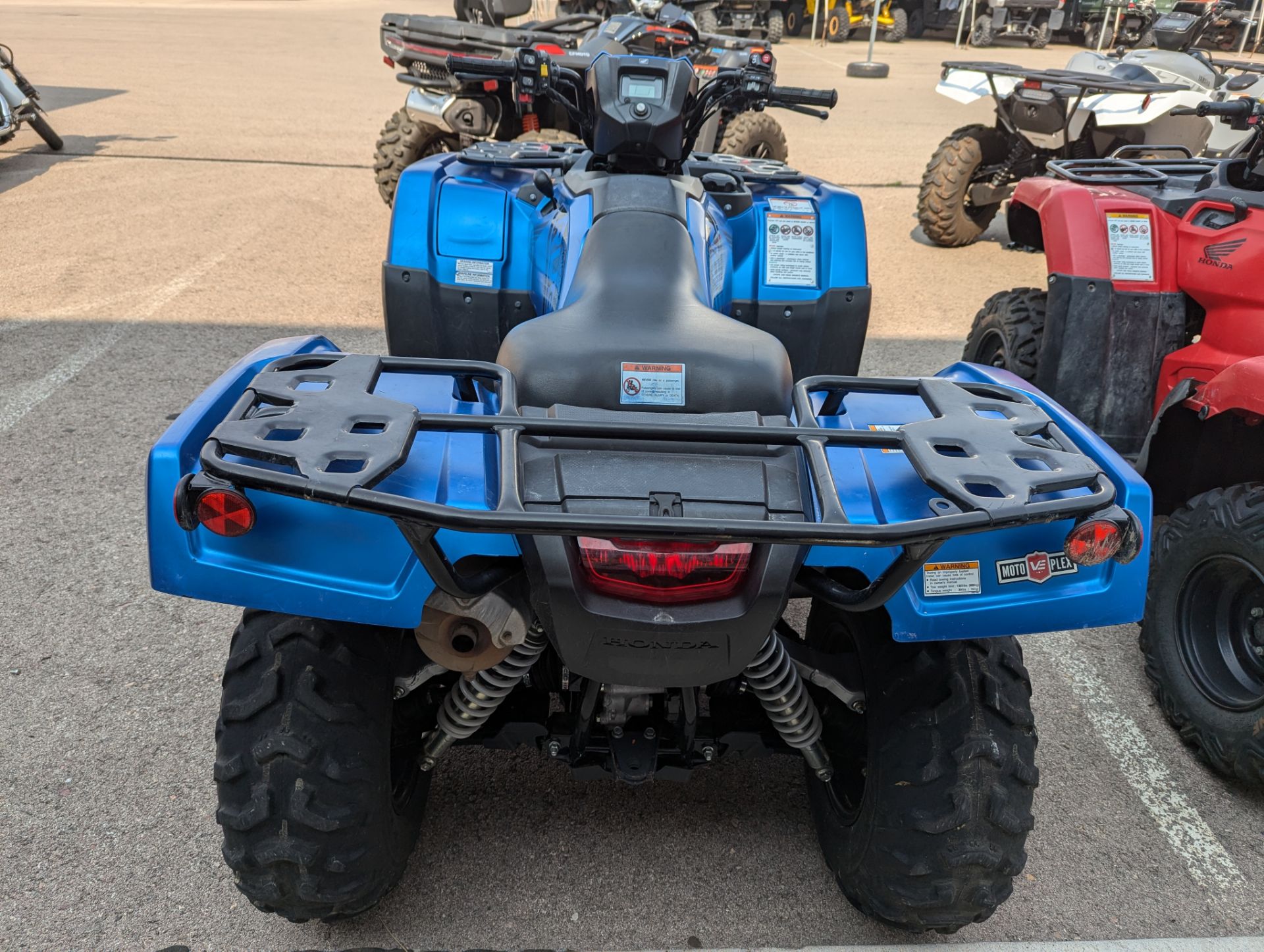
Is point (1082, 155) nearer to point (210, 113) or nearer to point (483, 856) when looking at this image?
point (483, 856)

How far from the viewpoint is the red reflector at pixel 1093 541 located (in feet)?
5.43

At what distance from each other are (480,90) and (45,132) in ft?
14.5

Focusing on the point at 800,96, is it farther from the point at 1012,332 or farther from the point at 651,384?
the point at 651,384

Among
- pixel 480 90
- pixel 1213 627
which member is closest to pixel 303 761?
pixel 1213 627

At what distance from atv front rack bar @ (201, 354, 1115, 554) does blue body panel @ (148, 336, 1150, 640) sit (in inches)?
4.5

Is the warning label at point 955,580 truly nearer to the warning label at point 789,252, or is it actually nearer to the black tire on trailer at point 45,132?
the warning label at point 789,252

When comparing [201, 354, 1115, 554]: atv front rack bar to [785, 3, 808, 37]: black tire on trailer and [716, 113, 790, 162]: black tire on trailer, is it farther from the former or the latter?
[785, 3, 808, 37]: black tire on trailer

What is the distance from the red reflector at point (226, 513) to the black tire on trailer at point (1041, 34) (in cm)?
2464

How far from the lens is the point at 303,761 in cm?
194

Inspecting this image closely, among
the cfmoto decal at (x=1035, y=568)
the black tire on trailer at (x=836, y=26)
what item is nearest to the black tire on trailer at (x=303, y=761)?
the cfmoto decal at (x=1035, y=568)

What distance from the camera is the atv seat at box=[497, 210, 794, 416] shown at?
71.7 inches

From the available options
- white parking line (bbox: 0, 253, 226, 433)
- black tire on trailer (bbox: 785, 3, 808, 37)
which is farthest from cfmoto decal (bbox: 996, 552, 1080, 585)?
black tire on trailer (bbox: 785, 3, 808, 37)

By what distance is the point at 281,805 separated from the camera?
1942mm

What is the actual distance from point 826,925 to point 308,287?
5096 mm
